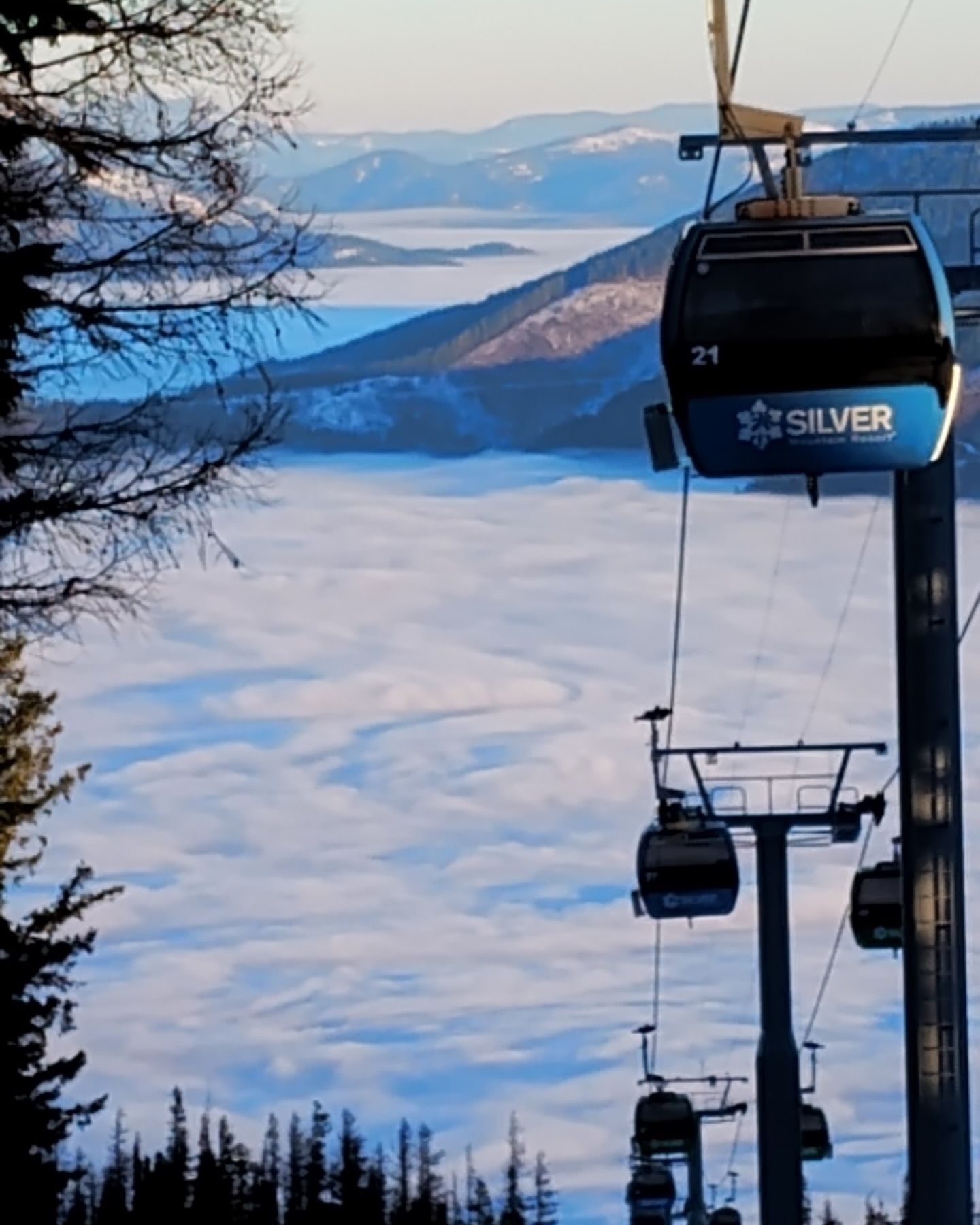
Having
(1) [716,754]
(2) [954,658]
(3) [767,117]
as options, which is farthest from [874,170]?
(1) [716,754]

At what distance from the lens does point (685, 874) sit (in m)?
23.7

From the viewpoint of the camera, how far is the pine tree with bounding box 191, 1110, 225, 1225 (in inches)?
1388

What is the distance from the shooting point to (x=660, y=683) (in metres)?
65.1

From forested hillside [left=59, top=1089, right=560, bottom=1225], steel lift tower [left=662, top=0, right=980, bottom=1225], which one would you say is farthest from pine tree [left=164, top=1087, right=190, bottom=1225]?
steel lift tower [left=662, top=0, right=980, bottom=1225]

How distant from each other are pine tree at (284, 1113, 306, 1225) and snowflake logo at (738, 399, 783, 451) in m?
34.4

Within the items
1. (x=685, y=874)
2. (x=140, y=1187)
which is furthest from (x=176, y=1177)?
(x=685, y=874)

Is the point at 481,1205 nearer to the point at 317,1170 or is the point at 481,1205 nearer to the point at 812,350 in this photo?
the point at 317,1170

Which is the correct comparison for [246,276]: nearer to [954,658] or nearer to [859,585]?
[954,658]

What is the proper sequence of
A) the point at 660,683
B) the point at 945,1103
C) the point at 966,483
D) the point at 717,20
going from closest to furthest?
1. the point at 717,20
2. the point at 945,1103
3. the point at 966,483
4. the point at 660,683

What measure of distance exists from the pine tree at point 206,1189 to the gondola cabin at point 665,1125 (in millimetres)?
4501

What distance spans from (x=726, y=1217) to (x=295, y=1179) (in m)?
7.98

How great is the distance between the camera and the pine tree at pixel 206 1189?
116 ft

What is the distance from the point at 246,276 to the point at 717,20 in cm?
175

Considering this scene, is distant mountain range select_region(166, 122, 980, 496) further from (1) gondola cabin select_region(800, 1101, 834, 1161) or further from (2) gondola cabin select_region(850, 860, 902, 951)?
(2) gondola cabin select_region(850, 860, 902, 951)
